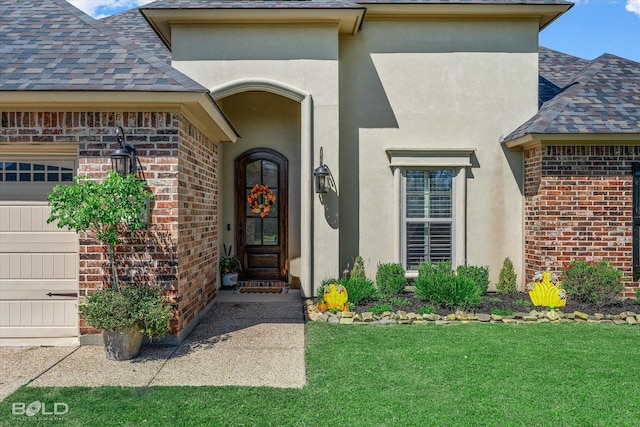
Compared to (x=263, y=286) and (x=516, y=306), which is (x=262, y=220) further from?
(x=516, y=306)

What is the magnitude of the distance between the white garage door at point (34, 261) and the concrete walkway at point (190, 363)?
27cm

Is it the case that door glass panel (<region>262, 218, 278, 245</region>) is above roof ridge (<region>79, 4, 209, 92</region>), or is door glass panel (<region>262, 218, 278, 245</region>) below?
below

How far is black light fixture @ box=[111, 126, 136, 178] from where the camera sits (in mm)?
4781

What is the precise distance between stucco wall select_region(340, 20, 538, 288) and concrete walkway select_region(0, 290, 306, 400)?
126 inches

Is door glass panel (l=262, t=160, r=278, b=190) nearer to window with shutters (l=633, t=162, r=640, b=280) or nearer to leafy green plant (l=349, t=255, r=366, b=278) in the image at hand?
leafy green plant (l=349, t=255, r=366, b=278)

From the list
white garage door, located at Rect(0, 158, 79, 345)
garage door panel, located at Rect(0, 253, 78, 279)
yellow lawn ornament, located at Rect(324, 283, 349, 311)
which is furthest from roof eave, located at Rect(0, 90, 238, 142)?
yellow lawn ornament, located at Rect(324, 283, 349, 311)

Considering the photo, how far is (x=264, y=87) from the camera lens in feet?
26.2

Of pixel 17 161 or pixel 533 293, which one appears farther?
pixel 533 293

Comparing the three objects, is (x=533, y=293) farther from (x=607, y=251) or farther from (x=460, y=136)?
(x=460, y=136)

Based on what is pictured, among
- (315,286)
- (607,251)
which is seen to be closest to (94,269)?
(315,286)

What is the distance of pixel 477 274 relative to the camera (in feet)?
26.2

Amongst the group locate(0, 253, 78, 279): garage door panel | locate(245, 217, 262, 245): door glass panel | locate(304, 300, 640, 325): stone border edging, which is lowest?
locate(304, 300, 640, 325): stone border edging

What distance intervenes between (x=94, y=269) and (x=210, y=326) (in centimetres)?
176

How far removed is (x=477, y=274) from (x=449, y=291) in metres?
1.38
